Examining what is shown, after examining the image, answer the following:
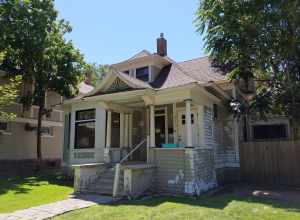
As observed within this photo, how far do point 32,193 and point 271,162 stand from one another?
10068mm

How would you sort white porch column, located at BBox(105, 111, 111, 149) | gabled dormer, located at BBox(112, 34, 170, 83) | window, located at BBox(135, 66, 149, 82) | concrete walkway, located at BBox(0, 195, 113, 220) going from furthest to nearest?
window, located at BBox(135, 66, 149, 82)
gabled dormer, located at BBox(112, 34, 170, 83)
white porch column, located at BBox(105, 111, 111, 149)
concrete walkway, located at BBox(0, 195, 113, 220)

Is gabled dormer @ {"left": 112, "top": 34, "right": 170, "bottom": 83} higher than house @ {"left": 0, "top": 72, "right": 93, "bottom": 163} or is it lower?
higher

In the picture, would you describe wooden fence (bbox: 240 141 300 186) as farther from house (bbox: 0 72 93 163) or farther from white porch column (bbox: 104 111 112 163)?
house (bbox: 0 72 93 163)

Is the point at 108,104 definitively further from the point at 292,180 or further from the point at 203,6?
the point at 292,180

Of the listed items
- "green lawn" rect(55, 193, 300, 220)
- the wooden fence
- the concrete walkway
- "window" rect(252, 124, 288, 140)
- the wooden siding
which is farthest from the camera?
"window" rect(252, 124, 288, 140)

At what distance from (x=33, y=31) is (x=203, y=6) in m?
10.7

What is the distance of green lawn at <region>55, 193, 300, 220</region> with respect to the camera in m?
6.54

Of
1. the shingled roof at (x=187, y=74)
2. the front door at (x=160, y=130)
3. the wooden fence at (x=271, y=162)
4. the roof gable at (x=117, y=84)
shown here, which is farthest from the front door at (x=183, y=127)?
the wooden fence at (x=271, y=162)

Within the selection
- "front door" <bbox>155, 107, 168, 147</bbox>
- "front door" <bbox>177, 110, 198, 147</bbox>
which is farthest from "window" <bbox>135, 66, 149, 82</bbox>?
"front door" <bbox>177, 110, 198, 147</bbox>

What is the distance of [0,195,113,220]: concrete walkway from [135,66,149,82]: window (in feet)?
22.4

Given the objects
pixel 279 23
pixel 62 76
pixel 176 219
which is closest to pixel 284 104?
pixel 279 23

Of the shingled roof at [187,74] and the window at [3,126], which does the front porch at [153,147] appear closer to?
the shingled roof at [187,74]

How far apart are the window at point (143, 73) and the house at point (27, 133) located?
19.2ft

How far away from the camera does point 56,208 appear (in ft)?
24.6
